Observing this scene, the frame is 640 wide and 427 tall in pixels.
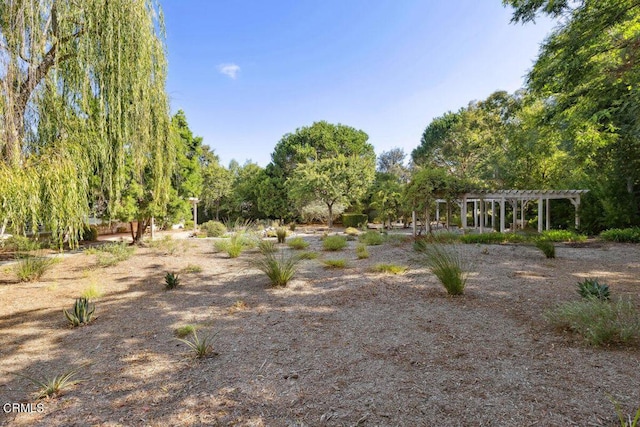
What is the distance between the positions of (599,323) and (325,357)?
2.33 m

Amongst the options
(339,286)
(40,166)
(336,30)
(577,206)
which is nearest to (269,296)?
(339,286)

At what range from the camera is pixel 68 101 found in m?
3.98

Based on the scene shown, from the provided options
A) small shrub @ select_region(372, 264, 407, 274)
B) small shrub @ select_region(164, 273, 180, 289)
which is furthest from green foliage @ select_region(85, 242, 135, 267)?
small shrub @ select_region(372, 264, 407, 274)

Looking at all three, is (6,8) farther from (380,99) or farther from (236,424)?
(380,99)

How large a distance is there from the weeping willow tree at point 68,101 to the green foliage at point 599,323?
556 cm

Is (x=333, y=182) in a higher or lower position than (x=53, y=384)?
higher

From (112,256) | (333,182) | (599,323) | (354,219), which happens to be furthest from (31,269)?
(354,219)

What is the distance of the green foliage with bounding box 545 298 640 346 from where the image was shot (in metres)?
2.46

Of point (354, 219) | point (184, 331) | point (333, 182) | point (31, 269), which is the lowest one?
→ point (184, 331)

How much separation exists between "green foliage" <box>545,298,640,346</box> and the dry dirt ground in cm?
10

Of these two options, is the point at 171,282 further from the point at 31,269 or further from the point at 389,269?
the point at 389,269

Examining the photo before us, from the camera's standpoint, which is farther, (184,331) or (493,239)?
(493,239)

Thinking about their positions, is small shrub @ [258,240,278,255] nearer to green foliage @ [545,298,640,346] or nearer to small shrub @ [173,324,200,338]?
small shrub @ [173,324,200,338]

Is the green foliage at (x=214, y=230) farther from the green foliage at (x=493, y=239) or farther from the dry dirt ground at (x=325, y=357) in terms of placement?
the green foliage at (x=493, y=239)
